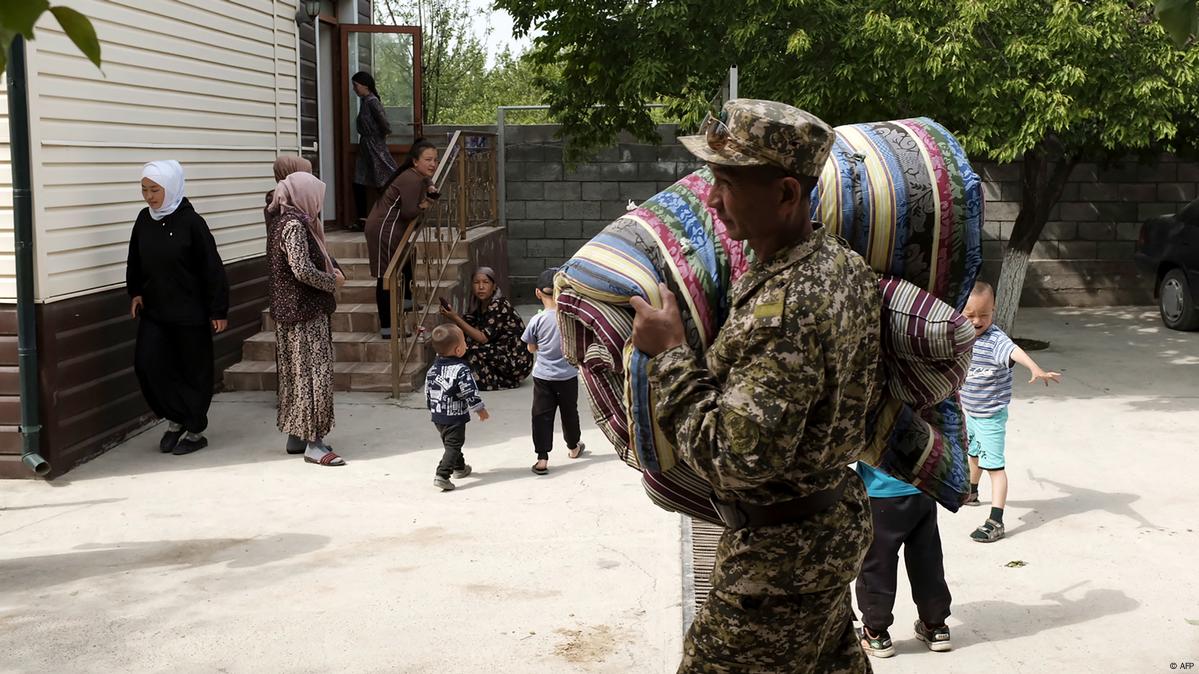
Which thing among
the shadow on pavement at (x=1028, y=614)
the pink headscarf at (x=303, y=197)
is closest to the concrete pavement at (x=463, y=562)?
the shadow on pavement at (x=1028, y=614)

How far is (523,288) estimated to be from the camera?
616 inches

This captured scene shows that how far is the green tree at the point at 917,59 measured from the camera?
912cm

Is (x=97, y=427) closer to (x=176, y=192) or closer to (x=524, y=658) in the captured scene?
(x=176, y=192)

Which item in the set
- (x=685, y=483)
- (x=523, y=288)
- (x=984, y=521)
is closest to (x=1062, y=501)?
(x=984, y=521)

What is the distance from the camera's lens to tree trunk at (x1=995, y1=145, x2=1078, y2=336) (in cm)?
1182

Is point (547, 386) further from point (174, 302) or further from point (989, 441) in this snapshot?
point (989, 441)

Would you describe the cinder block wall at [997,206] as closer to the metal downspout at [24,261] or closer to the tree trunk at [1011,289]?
the tree trunk at [1011,289]

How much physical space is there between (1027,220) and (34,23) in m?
11.4

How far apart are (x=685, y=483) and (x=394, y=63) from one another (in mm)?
12231

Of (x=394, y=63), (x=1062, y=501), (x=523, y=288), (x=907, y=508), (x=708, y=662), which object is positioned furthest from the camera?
(x=523, y=288)

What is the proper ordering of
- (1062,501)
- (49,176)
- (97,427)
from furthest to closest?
(97,427) < (49,176) < (1062,501)

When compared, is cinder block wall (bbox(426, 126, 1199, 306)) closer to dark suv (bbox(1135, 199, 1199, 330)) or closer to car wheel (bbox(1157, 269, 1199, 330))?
dark suv (bbox(1135, 199, 1199, 330))

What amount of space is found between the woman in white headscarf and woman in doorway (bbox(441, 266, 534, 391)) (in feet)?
7.68

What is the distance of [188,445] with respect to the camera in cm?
824
